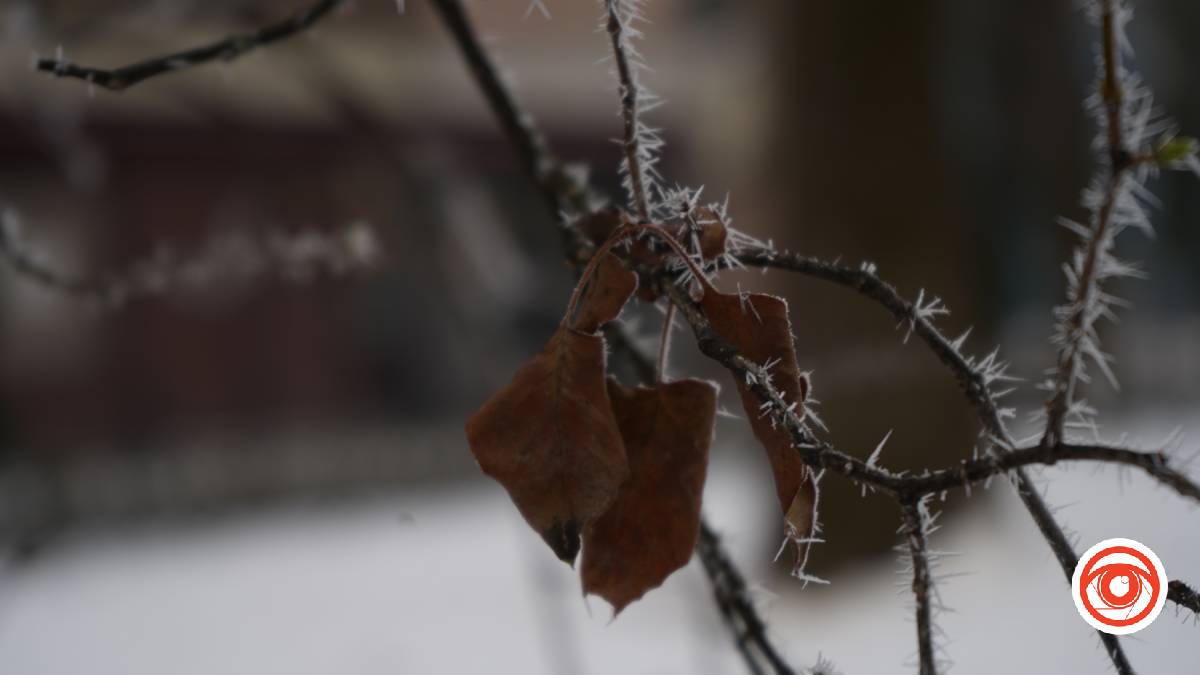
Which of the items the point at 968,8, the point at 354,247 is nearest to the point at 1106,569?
the point at 354,247

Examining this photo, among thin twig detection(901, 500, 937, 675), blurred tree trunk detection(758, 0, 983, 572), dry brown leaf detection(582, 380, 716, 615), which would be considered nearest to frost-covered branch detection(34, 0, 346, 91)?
dry brown leaf detection(582, 380, 716, 615)

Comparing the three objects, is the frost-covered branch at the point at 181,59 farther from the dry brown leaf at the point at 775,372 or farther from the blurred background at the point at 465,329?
the dry brown leaf at the point at 775,372

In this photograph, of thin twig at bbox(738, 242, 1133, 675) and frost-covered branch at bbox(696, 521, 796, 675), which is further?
frost-covered branch at bbox(696, 521, 796, 675)

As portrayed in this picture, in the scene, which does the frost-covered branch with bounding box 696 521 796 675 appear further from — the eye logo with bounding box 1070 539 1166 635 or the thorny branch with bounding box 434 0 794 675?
the eye logo with bounding box 1070 539 1166 635

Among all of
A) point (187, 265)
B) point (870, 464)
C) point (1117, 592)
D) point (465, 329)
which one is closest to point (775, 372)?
point (870, 464)

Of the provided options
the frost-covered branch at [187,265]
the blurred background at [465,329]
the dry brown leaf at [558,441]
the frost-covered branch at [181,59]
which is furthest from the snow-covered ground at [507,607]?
the frost-covered branch at [181,59]

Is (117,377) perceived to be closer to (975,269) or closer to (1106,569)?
(975,269)
